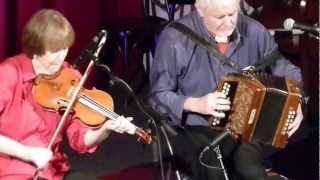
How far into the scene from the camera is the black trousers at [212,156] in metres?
2.23

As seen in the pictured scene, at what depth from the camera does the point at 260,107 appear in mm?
2064

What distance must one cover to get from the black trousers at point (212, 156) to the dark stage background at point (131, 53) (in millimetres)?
451

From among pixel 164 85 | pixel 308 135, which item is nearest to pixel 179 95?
pixel 164 85

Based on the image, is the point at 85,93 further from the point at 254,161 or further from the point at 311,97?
the point at 311,97

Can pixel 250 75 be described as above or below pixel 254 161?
above

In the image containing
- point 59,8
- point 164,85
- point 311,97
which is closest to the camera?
point 164,85

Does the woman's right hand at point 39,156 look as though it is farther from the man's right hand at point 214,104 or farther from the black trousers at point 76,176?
the man's right hand at point 214,104

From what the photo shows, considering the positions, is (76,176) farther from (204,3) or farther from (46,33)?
(204,3)

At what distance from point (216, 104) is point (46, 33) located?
647mm

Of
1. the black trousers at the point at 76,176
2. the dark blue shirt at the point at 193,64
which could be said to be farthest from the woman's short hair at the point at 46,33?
the dark blue shirt at the point at 193,64

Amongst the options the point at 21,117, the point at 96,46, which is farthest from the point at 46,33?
the point at 21,117

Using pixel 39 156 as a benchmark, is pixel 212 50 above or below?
above

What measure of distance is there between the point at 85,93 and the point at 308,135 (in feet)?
6.03

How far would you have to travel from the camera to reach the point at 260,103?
6.73 feet
